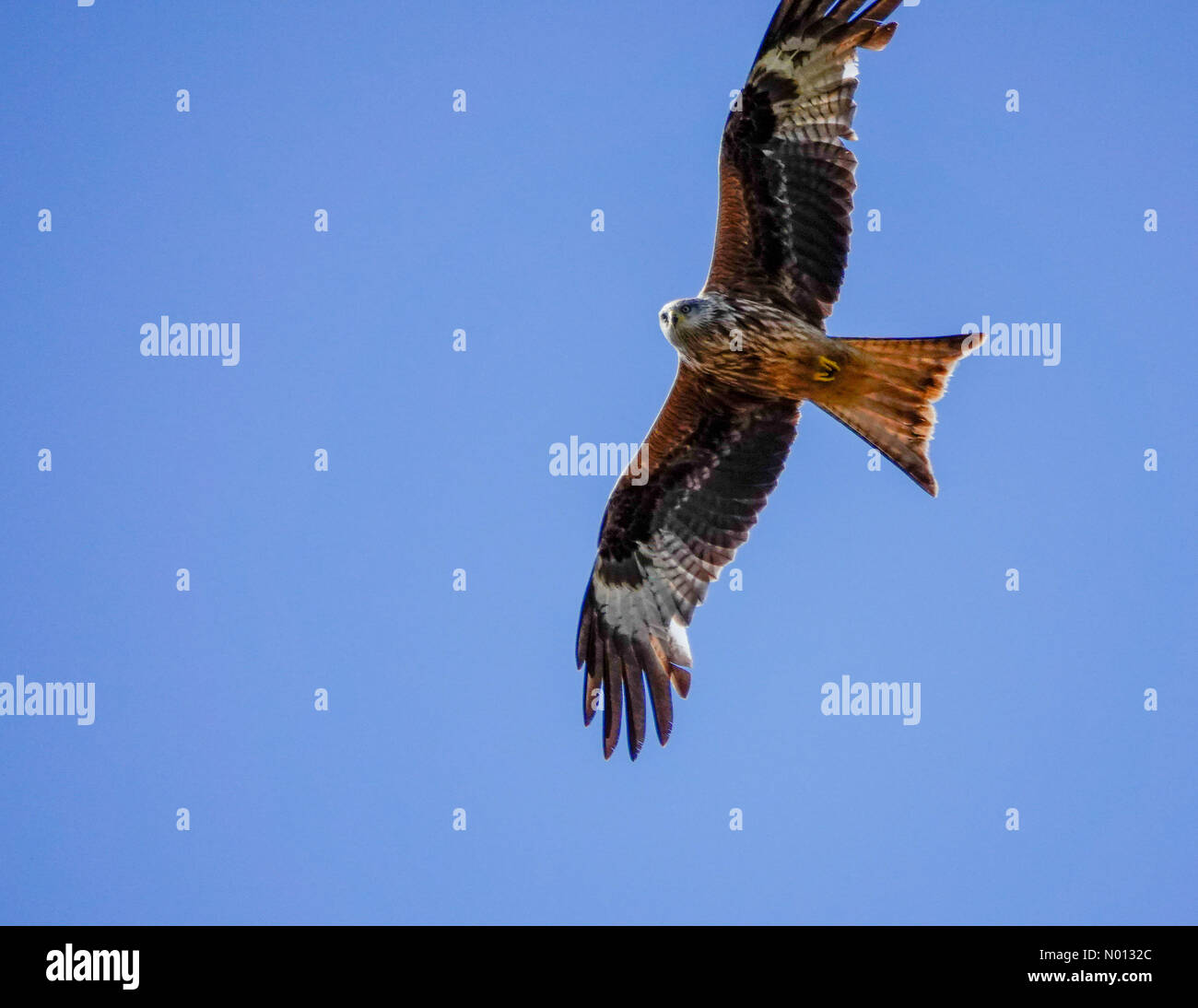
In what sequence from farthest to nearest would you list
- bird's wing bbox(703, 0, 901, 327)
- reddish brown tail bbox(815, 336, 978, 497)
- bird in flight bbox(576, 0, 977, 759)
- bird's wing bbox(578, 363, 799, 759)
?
1. bird's wing bbox(578, 363, 799, 759)
2. bird's wing bbox(703, 0, 901, 327)
3. bird in flight bbox(576, 0, 977, 759)
4. reddish brown tail bbox(815, 336, 978, 497)

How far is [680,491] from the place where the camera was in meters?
10.6

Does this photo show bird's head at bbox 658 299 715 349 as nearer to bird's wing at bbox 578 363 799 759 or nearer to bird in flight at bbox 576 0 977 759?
bird in flight at bbox 576 0 977 759

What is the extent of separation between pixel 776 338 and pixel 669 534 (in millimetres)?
1805

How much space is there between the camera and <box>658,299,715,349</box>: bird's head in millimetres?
9539

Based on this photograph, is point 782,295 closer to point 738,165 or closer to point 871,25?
point 738,165

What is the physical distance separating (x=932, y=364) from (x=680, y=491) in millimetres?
2139

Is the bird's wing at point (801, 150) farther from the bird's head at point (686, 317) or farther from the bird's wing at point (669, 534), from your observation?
the bird's wing at point (669, 534)

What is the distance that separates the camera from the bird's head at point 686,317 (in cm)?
954

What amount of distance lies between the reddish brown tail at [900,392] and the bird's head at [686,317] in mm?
862

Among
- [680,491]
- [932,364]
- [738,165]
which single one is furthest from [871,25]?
[680,491]

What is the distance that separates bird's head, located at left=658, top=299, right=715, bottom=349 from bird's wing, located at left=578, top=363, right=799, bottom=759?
546 millimetres
